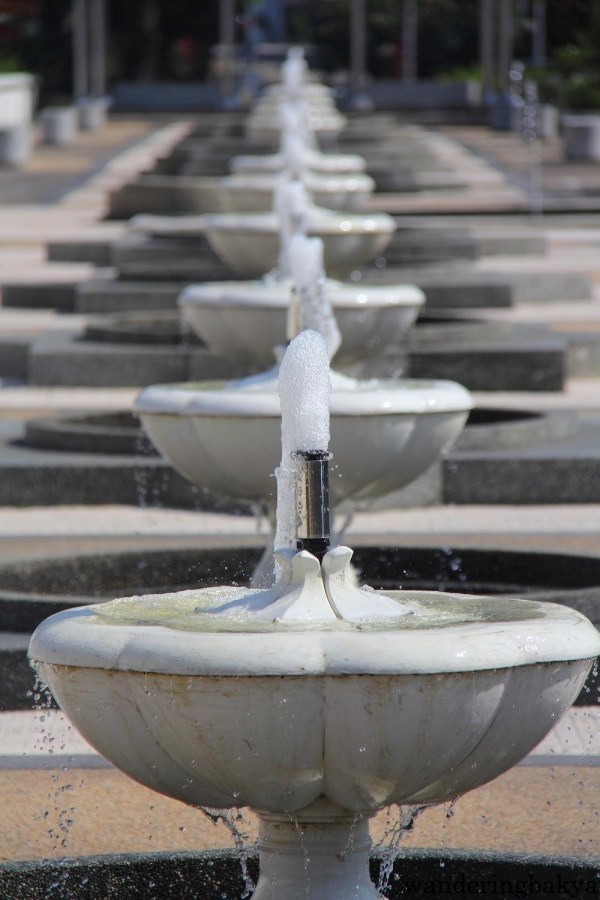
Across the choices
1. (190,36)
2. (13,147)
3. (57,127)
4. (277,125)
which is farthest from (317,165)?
(190,36)

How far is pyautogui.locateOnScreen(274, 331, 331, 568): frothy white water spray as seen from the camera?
4.45m

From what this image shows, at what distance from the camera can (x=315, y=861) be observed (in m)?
4.13

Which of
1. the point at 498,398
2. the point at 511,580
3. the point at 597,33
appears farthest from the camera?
the point at 597,33

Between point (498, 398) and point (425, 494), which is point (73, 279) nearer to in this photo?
point (498, 398)

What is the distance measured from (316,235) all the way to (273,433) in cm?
726

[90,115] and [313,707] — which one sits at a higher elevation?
[313,707]

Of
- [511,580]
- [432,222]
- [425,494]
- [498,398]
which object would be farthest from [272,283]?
[432,222]

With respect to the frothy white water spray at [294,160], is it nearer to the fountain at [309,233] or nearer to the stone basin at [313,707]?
the fountain at [309,233]

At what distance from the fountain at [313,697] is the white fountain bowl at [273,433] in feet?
8.28

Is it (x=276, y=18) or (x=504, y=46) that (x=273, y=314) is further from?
(x=276, y=18)

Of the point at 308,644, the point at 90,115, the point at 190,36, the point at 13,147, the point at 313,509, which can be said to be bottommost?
the point at 90,115

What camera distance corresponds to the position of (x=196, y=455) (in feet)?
23.1

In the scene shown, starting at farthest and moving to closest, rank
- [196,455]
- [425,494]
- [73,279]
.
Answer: [73,279] < [425,494] < [196,455]

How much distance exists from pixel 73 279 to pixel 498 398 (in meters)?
7.07
